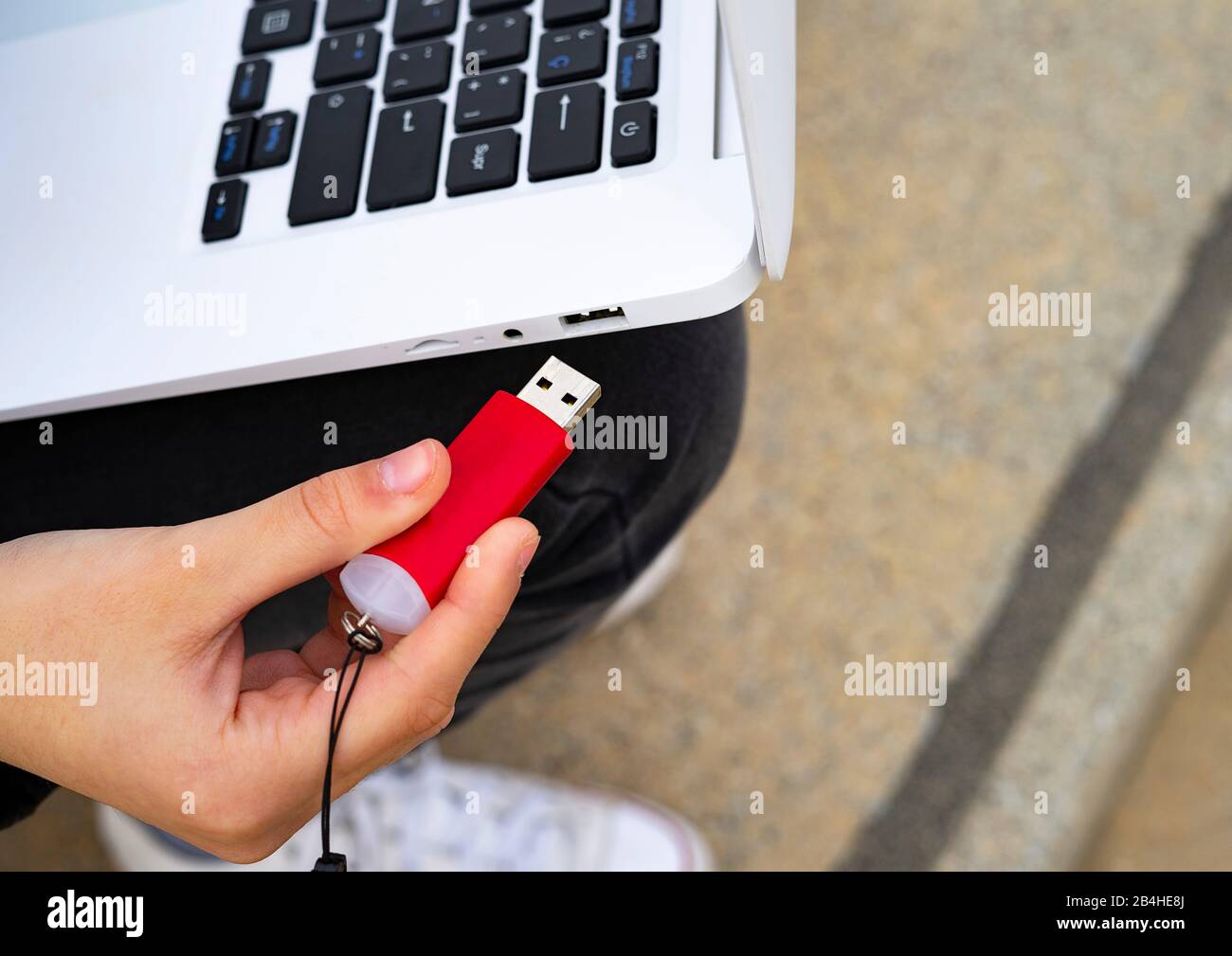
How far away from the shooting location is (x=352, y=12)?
0.53m

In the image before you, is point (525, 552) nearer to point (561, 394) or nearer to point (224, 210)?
point (561, 394)

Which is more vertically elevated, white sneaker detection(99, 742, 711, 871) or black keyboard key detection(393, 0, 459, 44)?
black keyboard key detection(393, 0, 459, 44)

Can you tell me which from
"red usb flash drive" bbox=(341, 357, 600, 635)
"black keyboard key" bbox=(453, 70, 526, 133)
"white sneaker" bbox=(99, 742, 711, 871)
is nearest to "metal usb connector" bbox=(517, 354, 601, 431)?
"red usb flash drive" bbox=(341, 357, 600, 635)

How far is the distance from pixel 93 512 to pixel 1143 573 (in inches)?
31.0

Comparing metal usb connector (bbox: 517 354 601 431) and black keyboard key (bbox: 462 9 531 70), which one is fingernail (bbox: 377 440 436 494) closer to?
metal usb connector (bbox: 517 354 601 431)

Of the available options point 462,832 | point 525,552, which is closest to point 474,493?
point 525,552

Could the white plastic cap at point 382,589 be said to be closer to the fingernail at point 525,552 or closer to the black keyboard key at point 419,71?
the fingernail at point 525,552

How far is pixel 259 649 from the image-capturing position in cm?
55

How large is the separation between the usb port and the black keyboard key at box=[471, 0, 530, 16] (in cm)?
17

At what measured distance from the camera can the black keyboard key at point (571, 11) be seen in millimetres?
487

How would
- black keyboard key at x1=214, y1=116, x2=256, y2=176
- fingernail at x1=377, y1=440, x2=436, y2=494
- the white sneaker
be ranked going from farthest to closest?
the white sneaker, black keyboard key at x1=214, y1=116, x2=256, y2=176, fingernail at x1=377, y1=440, x2=436, y2=494

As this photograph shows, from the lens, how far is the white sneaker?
822mm

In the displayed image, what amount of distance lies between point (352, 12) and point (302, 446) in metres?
0.21
